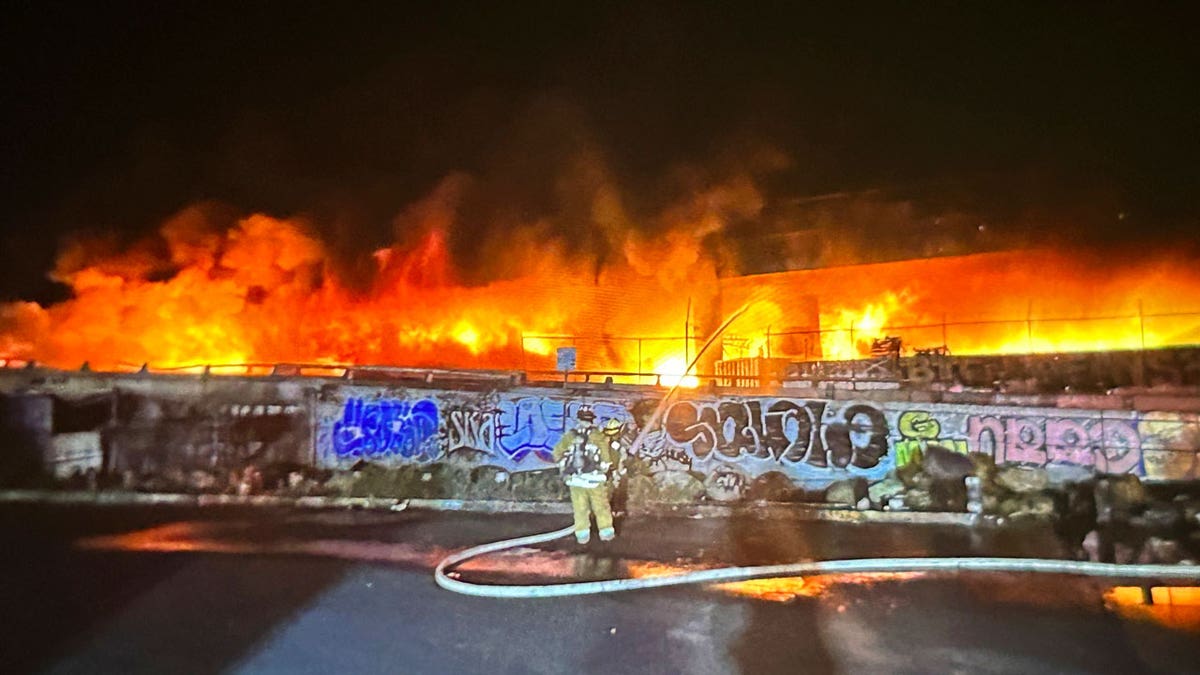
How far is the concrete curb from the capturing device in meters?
11.0

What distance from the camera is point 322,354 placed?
27547 millimetres

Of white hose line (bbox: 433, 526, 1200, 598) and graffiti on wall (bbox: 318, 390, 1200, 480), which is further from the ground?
graffiti on wall (bbox: 318, 390, 1200, 480)

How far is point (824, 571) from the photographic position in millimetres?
7895

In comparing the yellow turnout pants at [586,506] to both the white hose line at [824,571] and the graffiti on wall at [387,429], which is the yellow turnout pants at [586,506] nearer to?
the white hose line at [824,571]

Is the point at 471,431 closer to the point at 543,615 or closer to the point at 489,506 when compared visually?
the point at 489,506

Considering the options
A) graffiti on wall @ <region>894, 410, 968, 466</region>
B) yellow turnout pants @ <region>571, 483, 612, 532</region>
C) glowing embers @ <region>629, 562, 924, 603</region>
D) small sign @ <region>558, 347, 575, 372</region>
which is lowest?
glowing embers @ <region>629, 562, 924, 603</region>

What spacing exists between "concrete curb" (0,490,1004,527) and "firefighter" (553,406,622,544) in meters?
2.57

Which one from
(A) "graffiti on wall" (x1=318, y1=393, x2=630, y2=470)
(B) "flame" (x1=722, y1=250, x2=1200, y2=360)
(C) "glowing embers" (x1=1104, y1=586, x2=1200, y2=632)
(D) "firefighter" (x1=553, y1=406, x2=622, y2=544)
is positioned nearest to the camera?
(C) "glowing embers" (x1=1104, y1=586, x2=1200, y2=632)

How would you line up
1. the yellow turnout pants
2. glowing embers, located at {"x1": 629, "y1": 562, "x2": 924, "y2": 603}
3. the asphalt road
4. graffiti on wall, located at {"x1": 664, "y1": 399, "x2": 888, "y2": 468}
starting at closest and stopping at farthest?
the asphalt road
glowing embers, located at {"x1": 629, "y1": 562, "x2": 924, "y2": 603}
the yellow turnout pants
graffiti on wall, located at {"x1": 664, "y1": 399, "x2": 888, "y2": 468}

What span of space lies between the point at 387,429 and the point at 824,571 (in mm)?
9640

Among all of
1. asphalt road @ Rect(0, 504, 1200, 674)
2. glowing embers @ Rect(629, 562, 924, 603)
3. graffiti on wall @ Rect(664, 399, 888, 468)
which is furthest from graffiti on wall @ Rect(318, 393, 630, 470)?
glowing embers @ Rect(629, 562, 924, 603)

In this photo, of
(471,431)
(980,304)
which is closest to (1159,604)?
(471,431)

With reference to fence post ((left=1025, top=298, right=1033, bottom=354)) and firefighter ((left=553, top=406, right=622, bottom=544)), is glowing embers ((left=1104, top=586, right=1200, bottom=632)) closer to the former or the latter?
firefighter ((left=553, top=406, right=622, bottom=544))

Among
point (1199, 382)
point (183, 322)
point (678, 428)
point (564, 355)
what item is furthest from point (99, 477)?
point (1199, 382)
